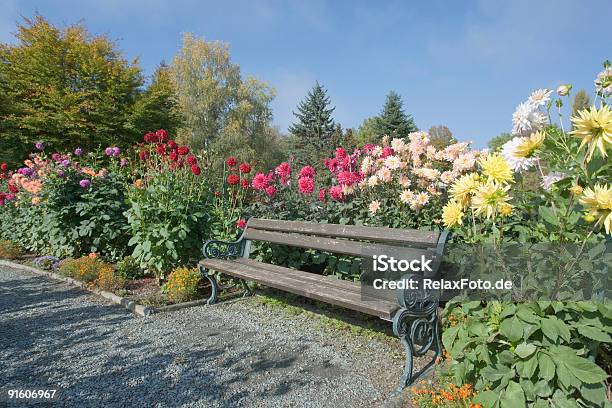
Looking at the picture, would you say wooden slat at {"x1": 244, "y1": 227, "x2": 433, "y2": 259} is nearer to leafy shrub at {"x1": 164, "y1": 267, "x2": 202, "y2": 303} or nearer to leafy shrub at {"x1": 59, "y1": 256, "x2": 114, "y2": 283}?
leafy shrub at {"x1": 164, "y1": 267, "x2": 202, "y2": 303}

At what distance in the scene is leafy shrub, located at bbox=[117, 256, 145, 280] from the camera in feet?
17.6

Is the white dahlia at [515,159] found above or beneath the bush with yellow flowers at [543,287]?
above

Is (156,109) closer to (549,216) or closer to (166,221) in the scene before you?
(166,221)

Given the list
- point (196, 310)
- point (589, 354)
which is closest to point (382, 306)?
point (589, 354)

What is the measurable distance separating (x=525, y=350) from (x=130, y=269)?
511 centimetres

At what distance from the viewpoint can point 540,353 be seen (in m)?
1.80

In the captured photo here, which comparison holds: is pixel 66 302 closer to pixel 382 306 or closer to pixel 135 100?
pixel 382 306

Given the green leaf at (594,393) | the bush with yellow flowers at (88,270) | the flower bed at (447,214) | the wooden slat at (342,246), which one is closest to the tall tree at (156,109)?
the flower bed at (447,214)

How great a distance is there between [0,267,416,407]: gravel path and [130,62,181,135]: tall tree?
15318 mm

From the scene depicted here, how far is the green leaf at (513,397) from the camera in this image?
1.80 metres

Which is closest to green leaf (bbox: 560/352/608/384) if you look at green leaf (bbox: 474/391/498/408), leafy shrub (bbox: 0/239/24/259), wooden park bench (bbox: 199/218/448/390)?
green leaf (bbox: 474/391/498/408)

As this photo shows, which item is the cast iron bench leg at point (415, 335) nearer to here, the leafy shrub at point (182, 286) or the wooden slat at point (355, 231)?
the wooden slat at point (355, 231)

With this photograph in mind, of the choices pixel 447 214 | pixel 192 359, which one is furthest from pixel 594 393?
pixel 192 359

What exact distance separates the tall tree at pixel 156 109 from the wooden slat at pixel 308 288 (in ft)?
52.1
